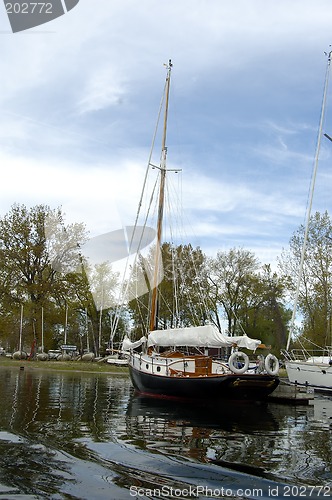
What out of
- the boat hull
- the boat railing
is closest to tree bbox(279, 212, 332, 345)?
the boat railing

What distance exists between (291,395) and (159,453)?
16.2 metres

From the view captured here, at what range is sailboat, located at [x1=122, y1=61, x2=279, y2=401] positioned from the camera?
2514 centimetres

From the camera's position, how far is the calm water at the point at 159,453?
9367 mm

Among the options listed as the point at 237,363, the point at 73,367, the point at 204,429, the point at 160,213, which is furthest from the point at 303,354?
the point at 73,367

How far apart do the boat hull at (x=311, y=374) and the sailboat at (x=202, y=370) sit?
8.51ft

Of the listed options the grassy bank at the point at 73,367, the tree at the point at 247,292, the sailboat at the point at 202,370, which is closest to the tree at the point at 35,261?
the grassy bank at the point at 73,367

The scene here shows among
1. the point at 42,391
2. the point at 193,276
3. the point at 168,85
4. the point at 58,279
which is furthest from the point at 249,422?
the point at 58,279

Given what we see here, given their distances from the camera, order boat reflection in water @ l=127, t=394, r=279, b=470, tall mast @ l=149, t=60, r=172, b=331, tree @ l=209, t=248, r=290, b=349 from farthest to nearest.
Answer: tree @ l=209, t=248, r=290, b=349, tall mast @ l=149, t=60, r=172, b=331, boat reflection in water @ l=127, t=394, r=279, b=470

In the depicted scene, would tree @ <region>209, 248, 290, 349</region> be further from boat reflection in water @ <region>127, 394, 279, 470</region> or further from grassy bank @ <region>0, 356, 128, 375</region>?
boat reflection in water @ <region>127, 394, 279, 470</region>

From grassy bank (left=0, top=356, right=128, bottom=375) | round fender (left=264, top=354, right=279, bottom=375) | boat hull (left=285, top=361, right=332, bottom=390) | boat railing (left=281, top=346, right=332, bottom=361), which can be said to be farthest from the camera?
grassy bank (left=0, top=356, right=128, bottom=375)

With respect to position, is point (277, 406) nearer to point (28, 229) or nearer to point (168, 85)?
point (168, 85)

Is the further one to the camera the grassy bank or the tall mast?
the grassy bank

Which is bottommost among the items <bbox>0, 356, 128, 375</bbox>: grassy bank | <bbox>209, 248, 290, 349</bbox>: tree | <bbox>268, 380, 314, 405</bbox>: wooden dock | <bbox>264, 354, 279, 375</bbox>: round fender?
<bbox>0, 356, 128, 375</bbox>: grassy bank

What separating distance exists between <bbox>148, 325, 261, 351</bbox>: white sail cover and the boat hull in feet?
9.03
